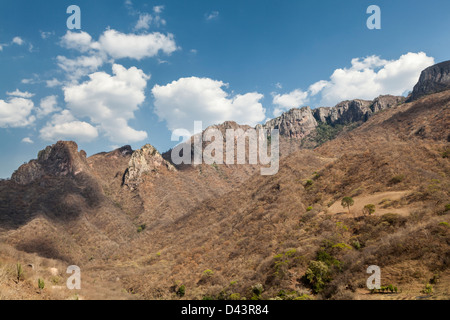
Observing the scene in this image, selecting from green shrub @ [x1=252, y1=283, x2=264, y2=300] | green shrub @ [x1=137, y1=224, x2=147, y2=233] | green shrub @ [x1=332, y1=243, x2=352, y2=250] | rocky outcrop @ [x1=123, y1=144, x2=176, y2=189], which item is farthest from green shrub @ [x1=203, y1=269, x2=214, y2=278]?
rocky outcrop @ [x1=123, y1=144, x2=176, y2=189]

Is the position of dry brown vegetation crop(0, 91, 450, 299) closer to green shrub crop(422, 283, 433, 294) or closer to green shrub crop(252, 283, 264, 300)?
green shrub crop(252, 283, 264, 300)

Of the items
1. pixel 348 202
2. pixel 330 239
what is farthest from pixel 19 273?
pixel 348 202

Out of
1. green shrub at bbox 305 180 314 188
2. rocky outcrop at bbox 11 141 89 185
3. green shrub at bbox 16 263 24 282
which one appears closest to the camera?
green shrub at bbox 16 263 24 282

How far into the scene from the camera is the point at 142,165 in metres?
136

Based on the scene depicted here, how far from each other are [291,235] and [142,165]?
123 metres

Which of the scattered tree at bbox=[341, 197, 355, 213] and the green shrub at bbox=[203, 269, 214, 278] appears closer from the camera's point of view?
the scattered tree at bbox=[341, 197, 355, 213]

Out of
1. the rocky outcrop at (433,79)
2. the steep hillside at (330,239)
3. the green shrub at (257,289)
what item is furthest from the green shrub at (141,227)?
the rocky outcrop at (433,79)

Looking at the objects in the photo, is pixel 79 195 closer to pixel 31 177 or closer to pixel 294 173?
pixel 31 177

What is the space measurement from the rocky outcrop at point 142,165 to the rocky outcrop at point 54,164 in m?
25.6

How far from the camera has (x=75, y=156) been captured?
5290 inches

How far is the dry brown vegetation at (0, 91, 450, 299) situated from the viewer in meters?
14.3

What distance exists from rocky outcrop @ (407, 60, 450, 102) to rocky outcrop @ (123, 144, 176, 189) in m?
151
